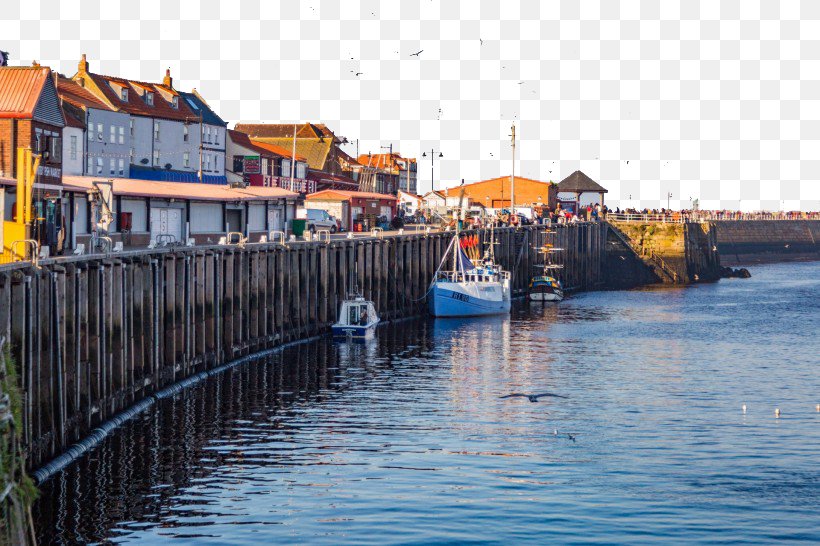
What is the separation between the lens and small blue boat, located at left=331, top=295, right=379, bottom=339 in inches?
2894

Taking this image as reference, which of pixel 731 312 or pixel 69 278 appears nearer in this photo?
pixel 69 278

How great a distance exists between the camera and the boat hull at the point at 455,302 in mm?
91875

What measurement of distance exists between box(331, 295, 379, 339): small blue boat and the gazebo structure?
110891 millimetres

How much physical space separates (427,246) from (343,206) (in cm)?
1789

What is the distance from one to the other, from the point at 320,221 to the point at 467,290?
15.8 meters

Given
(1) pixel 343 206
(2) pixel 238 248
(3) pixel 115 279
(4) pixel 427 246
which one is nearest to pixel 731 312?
(4) pixel 427 246

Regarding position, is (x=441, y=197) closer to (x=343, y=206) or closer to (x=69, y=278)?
(x=343, y=206)

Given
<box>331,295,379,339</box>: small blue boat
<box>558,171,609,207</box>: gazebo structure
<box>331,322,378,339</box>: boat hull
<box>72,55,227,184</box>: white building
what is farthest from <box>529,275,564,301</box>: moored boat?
<box>558,171,609,207</box>: gazebo structure

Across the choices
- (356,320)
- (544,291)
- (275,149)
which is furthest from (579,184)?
(356,320)

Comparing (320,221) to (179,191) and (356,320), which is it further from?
(356,320)

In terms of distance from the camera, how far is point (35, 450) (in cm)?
3400

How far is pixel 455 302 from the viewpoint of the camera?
92688 mm

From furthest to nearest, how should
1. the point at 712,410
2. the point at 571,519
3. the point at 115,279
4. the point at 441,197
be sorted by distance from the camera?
the point at 441,197 → the point at 712,410 → the point at 115,279 → the point at 571,519

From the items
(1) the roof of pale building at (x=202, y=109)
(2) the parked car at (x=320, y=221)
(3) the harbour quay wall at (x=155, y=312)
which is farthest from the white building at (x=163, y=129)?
(3) the harbour quay wall at (x=155, y=312)
